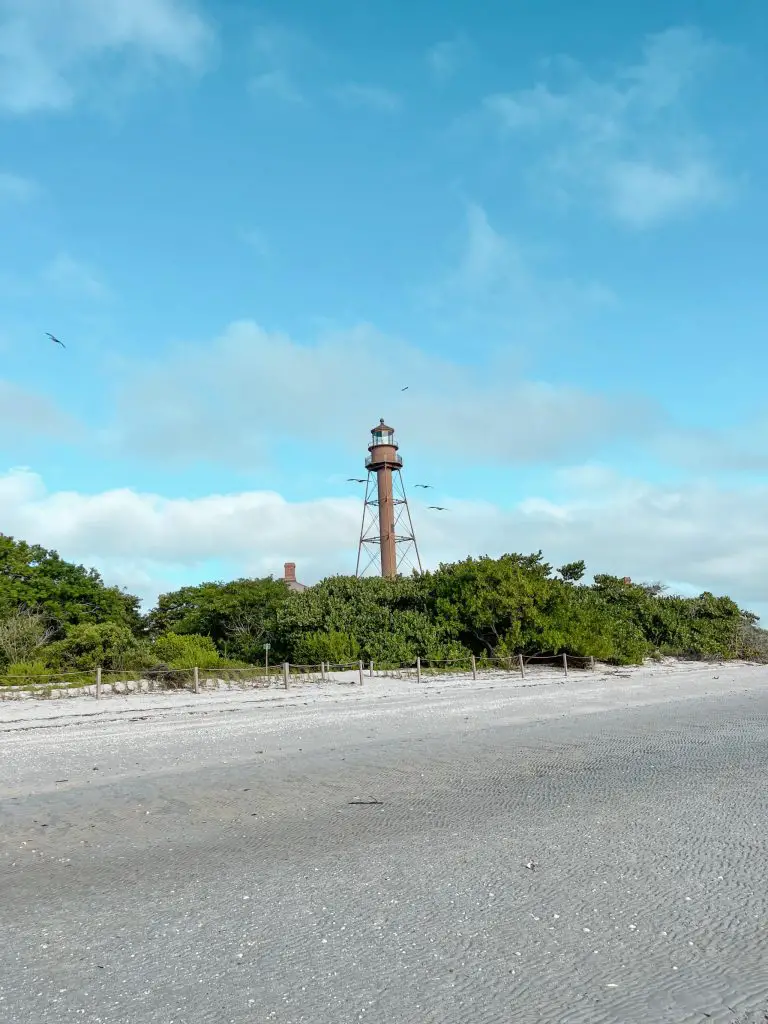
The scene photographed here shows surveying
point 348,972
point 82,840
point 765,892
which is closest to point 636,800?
point 765,892

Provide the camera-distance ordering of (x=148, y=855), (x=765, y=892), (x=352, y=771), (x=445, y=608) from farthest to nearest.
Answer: (x=445, y=608), (x=352, y=771), (x=148, y=855), (x=765, y=892)

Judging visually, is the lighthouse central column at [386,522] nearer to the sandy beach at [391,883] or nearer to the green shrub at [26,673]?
the green shrub at [26,673]

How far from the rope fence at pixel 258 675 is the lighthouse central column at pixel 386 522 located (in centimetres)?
Result: 1773

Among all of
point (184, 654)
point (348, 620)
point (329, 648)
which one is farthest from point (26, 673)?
point (348, 620)

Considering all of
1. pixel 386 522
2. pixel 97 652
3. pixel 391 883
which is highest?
pixel 386 522

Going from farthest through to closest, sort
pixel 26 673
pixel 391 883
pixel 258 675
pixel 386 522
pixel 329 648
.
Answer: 1. pixel 386 522
2. pixel 329 648
3. pixel 258 675
4. pixel 26 673
5. pixel 391 883

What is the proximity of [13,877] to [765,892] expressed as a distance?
5.01m

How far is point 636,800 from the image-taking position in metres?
7.12

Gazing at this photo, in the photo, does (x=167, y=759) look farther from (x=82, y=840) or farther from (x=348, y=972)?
(x=348, y=972)

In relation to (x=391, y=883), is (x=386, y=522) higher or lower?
higher

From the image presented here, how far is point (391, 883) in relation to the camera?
4.96 m

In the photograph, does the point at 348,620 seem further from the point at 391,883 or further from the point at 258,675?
the point at 391,883

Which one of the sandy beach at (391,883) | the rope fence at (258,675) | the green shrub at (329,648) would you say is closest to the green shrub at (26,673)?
the rope fence at (258,675)

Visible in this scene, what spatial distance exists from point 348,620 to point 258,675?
9022 millimetres
